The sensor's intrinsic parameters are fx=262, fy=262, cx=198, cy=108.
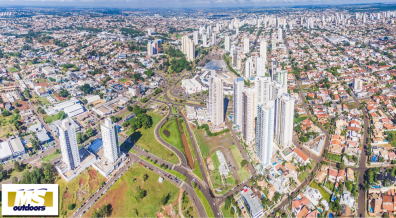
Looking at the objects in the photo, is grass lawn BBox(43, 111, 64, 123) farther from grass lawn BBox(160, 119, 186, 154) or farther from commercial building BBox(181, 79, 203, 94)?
commercial building BBox(181, 79, 203, 94)

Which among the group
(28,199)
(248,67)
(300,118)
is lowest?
(28,199)

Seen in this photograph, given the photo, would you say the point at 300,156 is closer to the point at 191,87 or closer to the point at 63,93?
the point at 191,87

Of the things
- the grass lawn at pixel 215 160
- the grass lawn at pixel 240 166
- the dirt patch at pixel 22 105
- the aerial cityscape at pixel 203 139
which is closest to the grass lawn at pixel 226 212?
the aerial cityscape at pixel 203 139

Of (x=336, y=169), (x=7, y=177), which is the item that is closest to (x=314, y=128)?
(x=336, y=169)

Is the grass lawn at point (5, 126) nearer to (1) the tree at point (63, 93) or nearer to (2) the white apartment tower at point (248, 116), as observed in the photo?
(1) the tree at point (63, 93)

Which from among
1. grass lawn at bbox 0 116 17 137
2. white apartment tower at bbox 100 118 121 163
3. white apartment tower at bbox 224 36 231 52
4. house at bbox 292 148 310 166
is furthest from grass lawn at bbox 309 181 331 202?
white apartment tower at bbox 224 36 231 52

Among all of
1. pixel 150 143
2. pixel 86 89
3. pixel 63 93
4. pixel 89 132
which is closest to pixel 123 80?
pixel 86 89

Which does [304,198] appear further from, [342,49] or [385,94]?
[342,49]

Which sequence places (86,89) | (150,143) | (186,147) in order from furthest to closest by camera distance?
(86,89) → (186,147) → (150,143)
